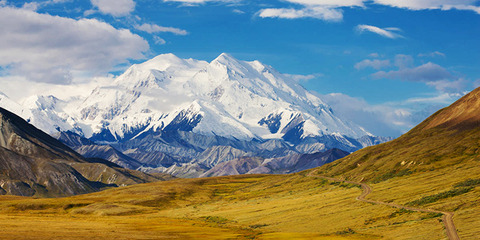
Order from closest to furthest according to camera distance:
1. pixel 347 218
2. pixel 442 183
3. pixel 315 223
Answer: pixel 347 218 → pixel 315 223 → pixel 442 183

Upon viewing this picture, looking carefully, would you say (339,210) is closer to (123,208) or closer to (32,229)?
(32,229)

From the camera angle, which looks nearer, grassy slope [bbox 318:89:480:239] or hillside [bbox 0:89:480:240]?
hillside [bbox 0:89:480:240]

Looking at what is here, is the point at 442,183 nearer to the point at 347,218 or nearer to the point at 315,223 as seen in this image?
the point at 347,218

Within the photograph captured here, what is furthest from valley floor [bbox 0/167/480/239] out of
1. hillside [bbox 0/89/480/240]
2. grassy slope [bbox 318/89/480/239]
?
grassy slope [bbox 318/89/480/239]

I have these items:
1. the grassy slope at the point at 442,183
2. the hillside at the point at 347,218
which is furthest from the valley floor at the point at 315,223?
the grassy slope at the point at 442,183

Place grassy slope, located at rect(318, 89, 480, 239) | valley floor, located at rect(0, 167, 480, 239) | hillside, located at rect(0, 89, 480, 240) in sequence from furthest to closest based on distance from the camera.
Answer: grassy slope, located at rect(318, 89, 480, 239) < hillside, located at rect(0, 89, 480, 240) < valley floor, located at rect(0, 167, 480, 239)

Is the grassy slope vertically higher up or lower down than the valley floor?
higher up

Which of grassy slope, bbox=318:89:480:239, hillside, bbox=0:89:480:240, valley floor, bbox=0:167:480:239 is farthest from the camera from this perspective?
grassy slope, bbox=318:89:480:239

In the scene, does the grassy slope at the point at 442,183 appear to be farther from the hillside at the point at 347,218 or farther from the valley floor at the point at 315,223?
the valley floor at the point at 315,223


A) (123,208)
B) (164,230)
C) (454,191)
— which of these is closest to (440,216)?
(454,191)

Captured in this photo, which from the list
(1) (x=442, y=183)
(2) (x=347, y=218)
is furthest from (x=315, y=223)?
(1) (x=442, y=183)

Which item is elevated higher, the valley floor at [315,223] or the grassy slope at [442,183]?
the grassy slope at [442,183]

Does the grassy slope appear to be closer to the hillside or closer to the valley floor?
the hillside

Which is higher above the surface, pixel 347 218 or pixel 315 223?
pixel 347 218
